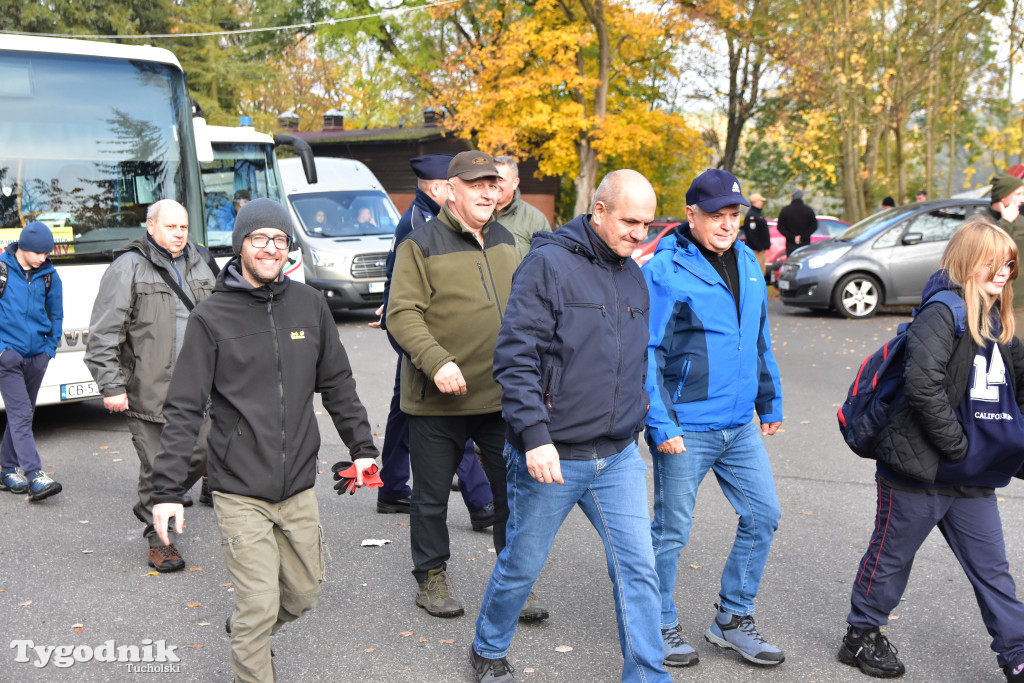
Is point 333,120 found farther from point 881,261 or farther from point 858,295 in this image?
point 881,261

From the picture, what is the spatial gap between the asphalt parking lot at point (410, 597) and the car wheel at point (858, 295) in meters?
9.06

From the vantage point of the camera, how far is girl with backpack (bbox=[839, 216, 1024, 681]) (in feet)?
12.3

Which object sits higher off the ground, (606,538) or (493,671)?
(606,538)

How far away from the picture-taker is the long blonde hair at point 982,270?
380cm

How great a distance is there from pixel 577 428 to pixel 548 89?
70.6 ft

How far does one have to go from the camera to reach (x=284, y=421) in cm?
361

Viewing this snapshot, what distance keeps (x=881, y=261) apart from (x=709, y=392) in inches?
499

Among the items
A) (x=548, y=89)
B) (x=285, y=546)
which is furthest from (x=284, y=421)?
(x=548, y=89)

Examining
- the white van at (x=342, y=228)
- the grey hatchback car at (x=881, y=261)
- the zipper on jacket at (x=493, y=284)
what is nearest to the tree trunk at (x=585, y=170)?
the white van at (x=342, y=228)

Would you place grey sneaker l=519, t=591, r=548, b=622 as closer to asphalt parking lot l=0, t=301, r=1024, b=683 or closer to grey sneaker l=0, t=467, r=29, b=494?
asphalt parking lot l=0, t=301, r=1024, b=683

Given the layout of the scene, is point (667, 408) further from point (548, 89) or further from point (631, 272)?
point (548, 89)

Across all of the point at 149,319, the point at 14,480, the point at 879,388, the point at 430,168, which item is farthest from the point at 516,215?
the point at 14,480

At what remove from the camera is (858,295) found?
15.9 m

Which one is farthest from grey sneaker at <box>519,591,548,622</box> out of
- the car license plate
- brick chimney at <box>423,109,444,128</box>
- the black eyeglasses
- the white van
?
brick chimney at <box>423,109,444,128</box>
